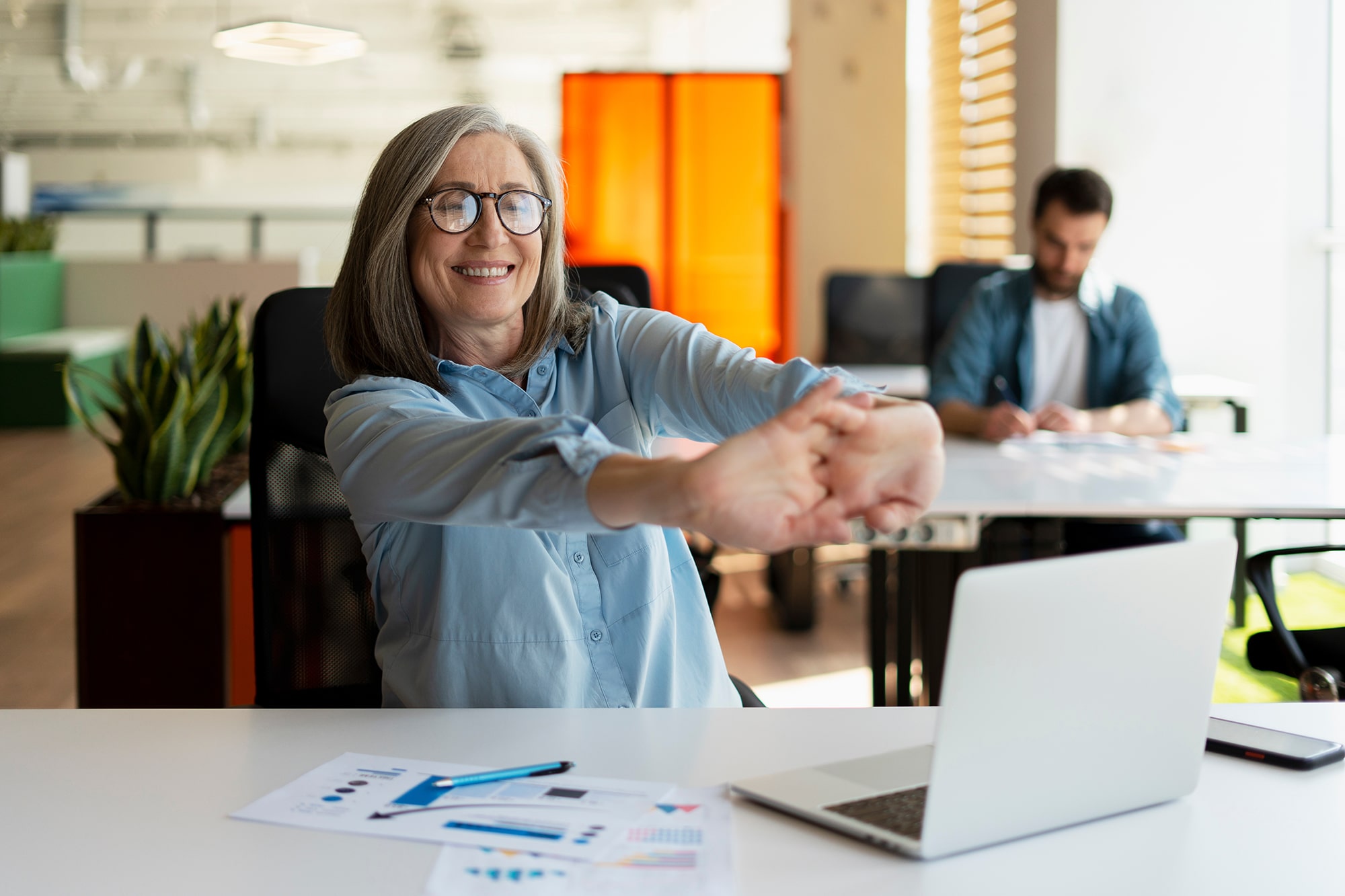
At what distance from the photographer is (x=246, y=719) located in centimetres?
134

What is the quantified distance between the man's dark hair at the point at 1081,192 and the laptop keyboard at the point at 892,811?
7.74 ft

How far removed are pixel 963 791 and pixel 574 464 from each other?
407mm

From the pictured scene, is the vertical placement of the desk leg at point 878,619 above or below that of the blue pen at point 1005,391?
below

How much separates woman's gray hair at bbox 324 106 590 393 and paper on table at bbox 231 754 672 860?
51 centimetres

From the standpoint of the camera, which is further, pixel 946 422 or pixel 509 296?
pixel 946 422

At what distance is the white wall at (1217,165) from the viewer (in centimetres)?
446

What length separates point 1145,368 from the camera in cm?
331

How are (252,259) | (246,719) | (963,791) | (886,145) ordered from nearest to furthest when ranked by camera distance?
(963,791)
(246,719)
(886,145)
(252,259)

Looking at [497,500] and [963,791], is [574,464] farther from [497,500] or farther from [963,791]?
[963,791]

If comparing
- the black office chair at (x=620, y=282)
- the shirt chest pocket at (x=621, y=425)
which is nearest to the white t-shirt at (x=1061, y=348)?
the black office chair at (x=620, y=282)

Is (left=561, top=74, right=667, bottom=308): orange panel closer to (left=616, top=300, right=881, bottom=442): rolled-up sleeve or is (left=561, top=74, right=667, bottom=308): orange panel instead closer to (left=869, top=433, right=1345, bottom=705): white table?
(left=869, top=433, right=1345, bottom=705): white table

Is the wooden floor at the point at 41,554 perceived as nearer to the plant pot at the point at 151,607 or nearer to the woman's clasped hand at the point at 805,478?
the plant pot at the point at 151,607

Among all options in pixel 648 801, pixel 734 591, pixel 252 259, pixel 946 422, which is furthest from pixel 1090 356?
pixel 252 259

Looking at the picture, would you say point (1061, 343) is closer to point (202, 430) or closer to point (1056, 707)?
point (202, 430)
